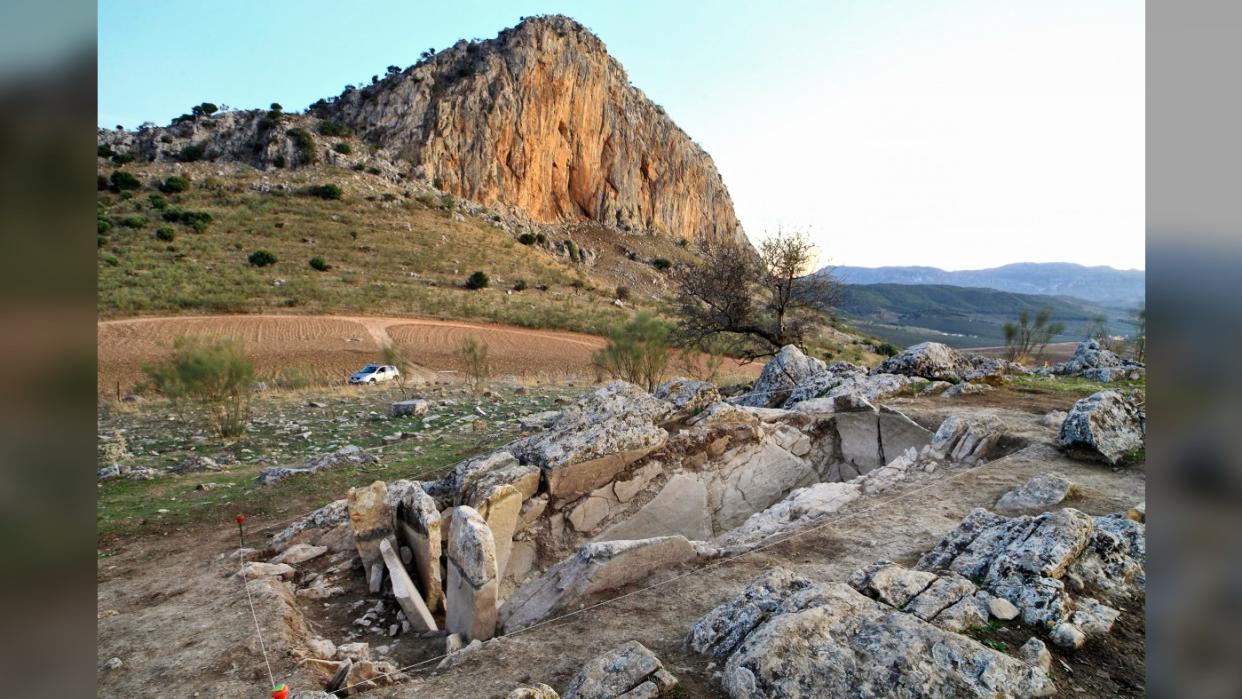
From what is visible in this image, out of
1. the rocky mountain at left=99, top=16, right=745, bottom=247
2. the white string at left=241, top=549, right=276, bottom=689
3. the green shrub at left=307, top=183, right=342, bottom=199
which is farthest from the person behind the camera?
the rocky mountain at left=99, top=16, right=745, bottom=247

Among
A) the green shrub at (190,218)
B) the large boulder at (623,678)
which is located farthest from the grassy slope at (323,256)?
the large boulder at (623,678)

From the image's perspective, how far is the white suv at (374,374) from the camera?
19.3m

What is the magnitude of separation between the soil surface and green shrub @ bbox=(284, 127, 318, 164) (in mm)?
48844

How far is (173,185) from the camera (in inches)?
1606

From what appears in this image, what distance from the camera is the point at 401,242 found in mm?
40406

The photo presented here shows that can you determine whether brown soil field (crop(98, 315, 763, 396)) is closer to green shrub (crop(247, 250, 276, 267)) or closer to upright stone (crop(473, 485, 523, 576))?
green shrub (crop(247, 250, 276, 267))

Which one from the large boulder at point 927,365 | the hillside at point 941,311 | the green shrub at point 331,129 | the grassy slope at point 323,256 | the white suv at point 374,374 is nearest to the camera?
the large boulder at point 927,365

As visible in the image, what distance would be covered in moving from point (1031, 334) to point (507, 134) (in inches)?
2138

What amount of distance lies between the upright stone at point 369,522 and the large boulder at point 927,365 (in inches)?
413

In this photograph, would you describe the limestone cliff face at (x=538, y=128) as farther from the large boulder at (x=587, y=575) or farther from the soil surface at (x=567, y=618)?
the large boulder at (x=587, y=575)

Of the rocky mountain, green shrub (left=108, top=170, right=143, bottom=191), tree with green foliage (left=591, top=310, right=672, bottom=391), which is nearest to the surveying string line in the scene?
tree with green foliage (left=591, top=310, right=672, bottom=391)

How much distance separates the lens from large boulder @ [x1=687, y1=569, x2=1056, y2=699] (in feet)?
12.0
